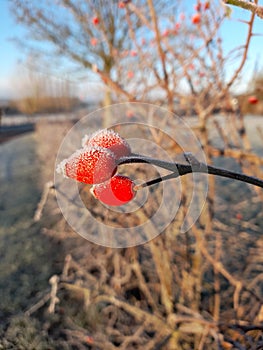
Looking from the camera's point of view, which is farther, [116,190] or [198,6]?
[198,6]

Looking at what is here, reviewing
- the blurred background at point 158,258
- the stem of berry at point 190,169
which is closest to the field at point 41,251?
the blurred background at point 158,258

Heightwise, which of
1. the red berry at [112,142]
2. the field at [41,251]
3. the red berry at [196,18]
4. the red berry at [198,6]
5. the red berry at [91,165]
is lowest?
the field at [41,251]

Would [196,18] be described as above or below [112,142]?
above

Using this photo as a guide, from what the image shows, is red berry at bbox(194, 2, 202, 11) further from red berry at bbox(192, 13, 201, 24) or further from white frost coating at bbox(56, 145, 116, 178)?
white frost coating at bbox(56, 145, 116, 178)

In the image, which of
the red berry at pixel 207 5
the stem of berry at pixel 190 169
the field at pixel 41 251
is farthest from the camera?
the field at pixel 41 251

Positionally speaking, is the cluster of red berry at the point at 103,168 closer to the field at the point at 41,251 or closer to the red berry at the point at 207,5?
the red berry at the point at 207,5

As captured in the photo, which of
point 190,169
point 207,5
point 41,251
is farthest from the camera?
point 41,251

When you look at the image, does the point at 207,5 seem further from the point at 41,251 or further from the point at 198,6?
the point at 41,251

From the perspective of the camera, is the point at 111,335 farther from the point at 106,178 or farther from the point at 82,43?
the point at 82,43

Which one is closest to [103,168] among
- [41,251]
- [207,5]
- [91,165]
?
[91,165]
